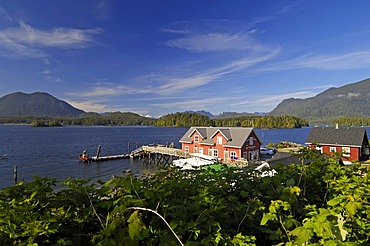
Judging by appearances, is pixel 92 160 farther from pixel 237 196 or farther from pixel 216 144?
pixel 237 196

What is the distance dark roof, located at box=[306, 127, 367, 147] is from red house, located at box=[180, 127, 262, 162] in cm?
692

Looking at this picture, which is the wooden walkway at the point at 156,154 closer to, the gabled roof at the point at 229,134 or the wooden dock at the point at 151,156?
the wooden dock at the point at 151,156

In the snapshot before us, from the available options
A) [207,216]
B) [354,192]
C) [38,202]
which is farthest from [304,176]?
[38,202]

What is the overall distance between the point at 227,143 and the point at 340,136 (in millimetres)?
13230

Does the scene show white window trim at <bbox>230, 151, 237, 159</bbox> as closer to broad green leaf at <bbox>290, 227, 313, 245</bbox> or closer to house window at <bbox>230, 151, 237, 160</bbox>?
house window at <bbox>230, 151, 237, 160</bbox>

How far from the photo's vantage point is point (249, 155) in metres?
27.5

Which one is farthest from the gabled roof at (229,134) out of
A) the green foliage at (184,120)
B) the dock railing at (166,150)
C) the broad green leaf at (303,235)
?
the green foliage at (184,120)

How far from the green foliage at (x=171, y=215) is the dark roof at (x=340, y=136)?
1081 inches

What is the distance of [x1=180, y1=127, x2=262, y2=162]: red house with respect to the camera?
26.9m

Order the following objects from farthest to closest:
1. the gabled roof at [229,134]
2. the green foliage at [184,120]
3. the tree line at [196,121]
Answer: the green foliage at [184,120] → the tree line at [196,121] → the gabled roof at [229,134]

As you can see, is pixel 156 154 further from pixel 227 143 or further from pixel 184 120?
pixel 184 120

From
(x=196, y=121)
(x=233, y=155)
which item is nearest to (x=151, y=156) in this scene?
(x=233, y=155)

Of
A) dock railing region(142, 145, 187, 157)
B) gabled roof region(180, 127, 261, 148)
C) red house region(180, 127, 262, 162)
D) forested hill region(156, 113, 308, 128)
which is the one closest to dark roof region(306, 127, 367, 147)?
red house region(180, 127, 262, 162)

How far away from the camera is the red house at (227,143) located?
26906 mm
